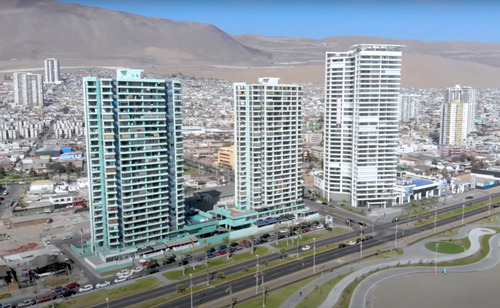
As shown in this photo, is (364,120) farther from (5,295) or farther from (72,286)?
(5,295)

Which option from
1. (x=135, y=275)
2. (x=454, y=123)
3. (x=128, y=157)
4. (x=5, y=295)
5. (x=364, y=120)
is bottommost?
(x=5, y=295)

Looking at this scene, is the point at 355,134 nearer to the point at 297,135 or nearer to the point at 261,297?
the point at 297,135

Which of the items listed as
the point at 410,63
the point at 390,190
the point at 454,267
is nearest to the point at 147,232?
the point at 454,267

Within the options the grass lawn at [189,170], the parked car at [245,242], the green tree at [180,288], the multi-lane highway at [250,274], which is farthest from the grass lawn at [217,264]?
the grass lawn at [189,170]

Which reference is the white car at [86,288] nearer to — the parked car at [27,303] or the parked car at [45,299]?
the parked car at [45,299]

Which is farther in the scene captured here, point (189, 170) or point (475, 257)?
point (189, 170)

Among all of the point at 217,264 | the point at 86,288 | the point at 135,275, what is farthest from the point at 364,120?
the point at 86,288

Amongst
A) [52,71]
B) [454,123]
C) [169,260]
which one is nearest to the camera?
[169,260]
